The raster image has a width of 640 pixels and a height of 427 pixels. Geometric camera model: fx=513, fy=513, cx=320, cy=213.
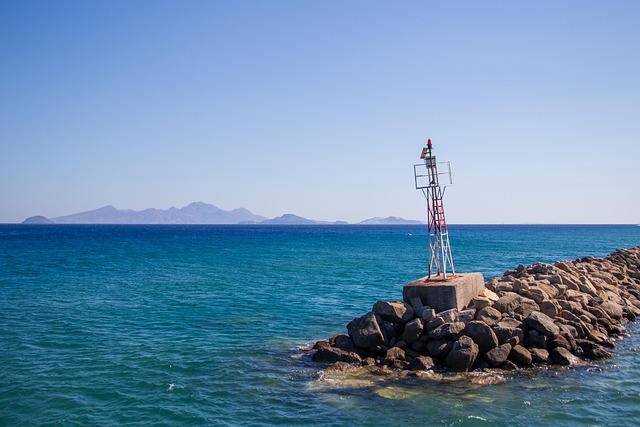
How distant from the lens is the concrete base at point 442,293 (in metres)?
19.3

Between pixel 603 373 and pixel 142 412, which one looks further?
pixel 603 373

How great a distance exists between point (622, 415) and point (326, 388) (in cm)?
775

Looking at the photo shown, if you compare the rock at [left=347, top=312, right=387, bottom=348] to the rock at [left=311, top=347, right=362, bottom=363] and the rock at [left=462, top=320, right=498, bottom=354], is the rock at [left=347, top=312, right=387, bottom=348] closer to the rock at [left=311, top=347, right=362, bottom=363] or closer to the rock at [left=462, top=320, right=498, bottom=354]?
the rock at [left=311, top=347, right=362, bottom=363]

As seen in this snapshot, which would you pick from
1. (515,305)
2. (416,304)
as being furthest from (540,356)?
(416,304)

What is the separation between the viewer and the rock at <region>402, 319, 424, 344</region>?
17.9 metres

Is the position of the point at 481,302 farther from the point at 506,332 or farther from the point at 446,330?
the point at 446,330

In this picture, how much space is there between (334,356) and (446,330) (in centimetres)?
389

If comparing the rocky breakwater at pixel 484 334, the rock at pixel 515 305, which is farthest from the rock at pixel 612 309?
the rock at pixel 515 305

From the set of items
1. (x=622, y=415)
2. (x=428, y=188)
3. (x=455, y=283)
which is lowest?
(x=622, y=415)

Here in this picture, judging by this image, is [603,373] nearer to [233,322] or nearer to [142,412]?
[142,412]

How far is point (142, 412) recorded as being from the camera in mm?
13414

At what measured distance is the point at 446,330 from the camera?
1736 centimetres

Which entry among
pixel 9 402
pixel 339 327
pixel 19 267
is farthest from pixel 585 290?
pixel 19 267

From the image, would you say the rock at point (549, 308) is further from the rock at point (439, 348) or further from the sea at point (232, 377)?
the rock at point (439, 348)
